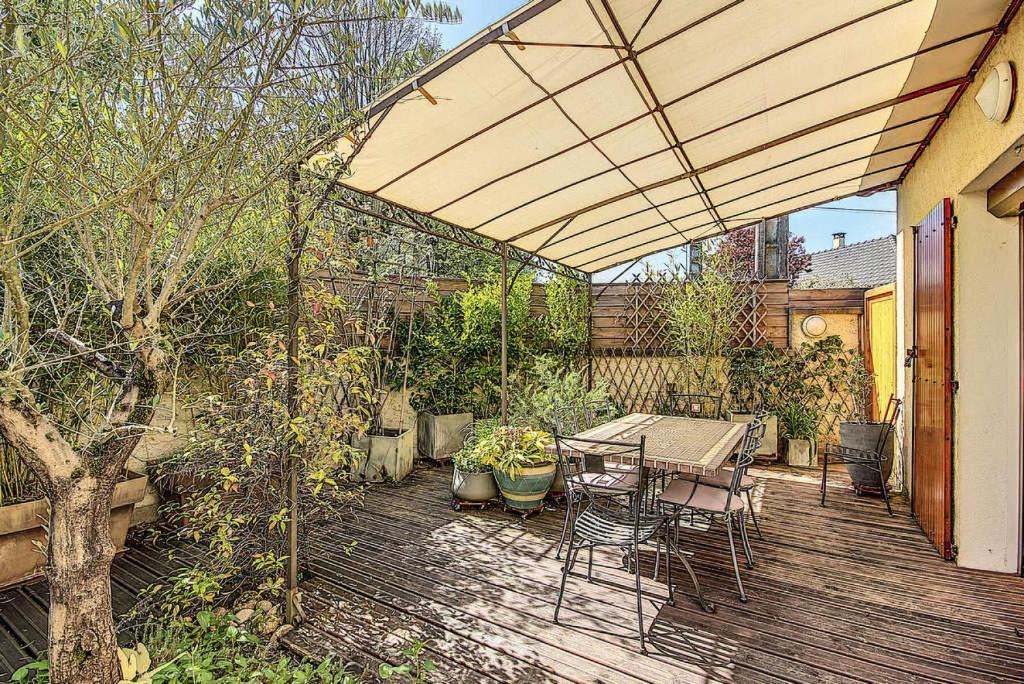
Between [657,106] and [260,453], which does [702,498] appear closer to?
[657,106]

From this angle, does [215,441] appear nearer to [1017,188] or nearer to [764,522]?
[764,522]

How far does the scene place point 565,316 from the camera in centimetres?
615

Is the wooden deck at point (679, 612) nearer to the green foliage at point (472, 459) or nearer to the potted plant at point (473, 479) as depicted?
the potted plant at point (473, 479)

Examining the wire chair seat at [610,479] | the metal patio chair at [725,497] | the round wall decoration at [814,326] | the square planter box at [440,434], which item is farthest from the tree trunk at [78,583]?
the round wall decoration at [814,326]

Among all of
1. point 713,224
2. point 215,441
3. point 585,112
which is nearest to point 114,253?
point 215,441

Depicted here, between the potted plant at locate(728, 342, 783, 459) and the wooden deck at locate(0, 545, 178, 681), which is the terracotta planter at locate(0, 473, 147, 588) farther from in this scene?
the potted plant at locate(728, 342, 783, 459)

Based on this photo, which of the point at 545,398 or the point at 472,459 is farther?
the point at 545,398

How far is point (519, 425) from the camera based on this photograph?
176 inches

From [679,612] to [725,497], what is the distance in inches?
27.4

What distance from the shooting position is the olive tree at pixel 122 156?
115cm

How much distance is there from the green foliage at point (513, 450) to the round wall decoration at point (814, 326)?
12.6 feet

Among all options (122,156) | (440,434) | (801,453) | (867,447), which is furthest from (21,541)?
(801,453)

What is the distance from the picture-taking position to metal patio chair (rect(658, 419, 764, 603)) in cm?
266

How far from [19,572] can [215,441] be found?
5.31 feet
